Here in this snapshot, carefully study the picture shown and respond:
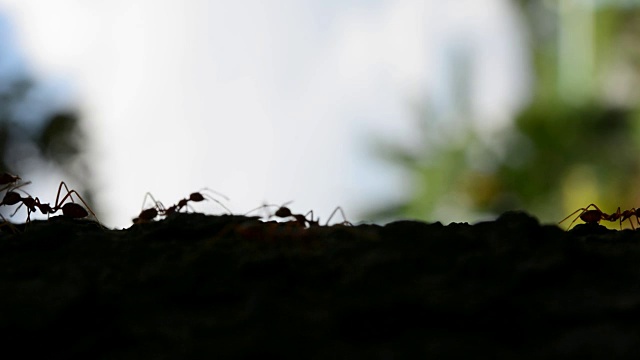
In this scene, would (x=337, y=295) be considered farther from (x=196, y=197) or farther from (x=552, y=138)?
(x=552, y=138)

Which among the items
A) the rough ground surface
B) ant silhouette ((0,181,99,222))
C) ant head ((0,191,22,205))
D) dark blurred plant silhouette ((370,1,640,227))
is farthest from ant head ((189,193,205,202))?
dark blurred plant silhouette ((370,1,640,227))

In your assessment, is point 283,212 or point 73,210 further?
point 283,212

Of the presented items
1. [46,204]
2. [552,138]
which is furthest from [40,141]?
[552,138]

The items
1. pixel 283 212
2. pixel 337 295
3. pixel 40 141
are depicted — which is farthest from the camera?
pixel 40 141

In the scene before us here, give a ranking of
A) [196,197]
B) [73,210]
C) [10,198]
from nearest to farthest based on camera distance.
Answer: [73,210] < [10,198] < [196,197]

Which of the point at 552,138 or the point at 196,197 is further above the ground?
the point at 552,138

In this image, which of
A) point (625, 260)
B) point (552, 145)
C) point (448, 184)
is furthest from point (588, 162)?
point (625, 260)

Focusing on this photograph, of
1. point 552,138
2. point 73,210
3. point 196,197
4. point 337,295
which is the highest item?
point 552,138

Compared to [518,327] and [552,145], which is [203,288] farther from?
[552,145]

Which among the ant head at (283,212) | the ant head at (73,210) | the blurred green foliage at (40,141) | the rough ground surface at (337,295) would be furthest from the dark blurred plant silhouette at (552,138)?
the rough ground surface at (337,295)
